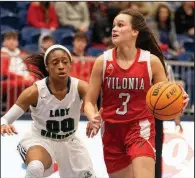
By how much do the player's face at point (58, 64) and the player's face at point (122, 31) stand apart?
60cm

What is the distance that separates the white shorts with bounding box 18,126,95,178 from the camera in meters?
6.43

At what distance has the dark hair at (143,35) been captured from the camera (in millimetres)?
6082

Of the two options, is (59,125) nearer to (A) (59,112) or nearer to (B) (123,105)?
(A) (59,112)

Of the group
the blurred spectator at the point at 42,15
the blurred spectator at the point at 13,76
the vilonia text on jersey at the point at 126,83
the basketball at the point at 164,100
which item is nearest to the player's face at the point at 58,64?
the vilonia text on jersey at the point at 126,83

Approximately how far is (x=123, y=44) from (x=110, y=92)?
43cm

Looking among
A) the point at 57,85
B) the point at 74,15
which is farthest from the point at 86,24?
the point at 57,85

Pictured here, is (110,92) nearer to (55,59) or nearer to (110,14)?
(55,59)

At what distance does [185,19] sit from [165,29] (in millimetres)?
397

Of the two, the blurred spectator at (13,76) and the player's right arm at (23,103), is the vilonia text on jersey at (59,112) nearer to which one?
the player's right arm at (23,103)

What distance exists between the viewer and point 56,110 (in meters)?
6.43

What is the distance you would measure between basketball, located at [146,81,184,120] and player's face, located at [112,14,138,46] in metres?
0.51

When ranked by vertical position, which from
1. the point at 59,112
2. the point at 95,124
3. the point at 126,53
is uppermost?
the point at 126,53

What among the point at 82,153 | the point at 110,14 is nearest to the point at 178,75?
the point at 110,14

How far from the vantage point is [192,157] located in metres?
8.55
